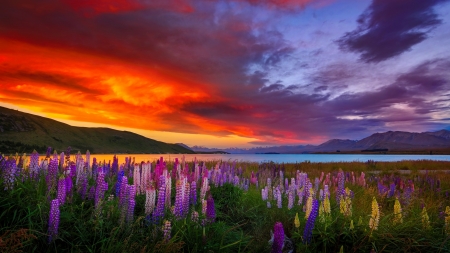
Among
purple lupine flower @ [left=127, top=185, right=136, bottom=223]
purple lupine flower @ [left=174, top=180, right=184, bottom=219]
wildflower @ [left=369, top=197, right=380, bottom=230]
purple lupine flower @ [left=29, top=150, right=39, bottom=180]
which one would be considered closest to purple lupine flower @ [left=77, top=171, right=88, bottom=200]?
purple lupine flower @ [left=29, top=150, right=39, bottom=180]

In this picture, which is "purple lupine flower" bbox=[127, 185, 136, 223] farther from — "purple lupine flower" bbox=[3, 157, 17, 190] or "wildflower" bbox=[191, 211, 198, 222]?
"purple lupine flower" bbox=[3, 157, 17, 190]

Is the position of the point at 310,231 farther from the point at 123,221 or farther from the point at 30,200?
the point at 30,200

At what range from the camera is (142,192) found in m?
6.73

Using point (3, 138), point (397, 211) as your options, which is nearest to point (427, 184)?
point (397, 211)

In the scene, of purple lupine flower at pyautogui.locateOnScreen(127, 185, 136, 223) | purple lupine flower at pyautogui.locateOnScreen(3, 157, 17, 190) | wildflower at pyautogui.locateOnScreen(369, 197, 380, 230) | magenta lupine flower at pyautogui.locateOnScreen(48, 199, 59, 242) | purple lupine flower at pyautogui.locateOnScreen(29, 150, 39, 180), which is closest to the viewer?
magenta lupine flower at pyautogui.locateOnScreen(48, 199, 59, 242)

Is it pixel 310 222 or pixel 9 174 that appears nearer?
pixel 310 222

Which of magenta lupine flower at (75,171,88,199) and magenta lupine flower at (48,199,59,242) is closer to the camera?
magenta lupine flower at (48,199,59,242)

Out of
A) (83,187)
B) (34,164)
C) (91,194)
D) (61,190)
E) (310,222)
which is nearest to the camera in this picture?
(61,190)

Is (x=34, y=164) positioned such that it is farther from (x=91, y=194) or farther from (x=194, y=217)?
(x=194, y=217)

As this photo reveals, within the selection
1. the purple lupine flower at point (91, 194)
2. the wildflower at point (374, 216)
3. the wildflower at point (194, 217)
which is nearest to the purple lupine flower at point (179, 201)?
the wildflower at point (194, 217)

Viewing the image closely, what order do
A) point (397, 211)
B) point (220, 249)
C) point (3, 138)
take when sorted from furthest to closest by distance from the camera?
point (3, 138)
point (397, 211)
point (220, 249)

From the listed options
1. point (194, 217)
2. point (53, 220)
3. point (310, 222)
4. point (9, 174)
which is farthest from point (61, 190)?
point (310, 222)

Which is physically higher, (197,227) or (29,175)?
(29,175)

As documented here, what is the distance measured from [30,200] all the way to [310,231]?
4893 mm
